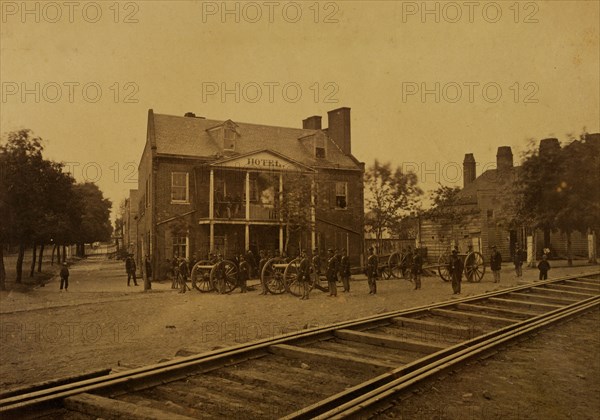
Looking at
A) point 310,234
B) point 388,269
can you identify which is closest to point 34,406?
point 388,269

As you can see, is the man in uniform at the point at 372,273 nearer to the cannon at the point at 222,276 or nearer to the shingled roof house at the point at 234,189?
the cannon at the point at 222,276

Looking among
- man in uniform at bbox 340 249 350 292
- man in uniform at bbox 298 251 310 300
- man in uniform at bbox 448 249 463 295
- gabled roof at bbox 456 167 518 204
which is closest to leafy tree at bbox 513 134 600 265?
gabled roof at bbox 456 167 518 204

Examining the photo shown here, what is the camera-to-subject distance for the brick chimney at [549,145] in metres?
30.0

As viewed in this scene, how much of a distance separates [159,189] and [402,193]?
12.1m

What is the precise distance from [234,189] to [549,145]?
17.7 m

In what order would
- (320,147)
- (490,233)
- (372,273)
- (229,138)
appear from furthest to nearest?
(490,233) < (320,147) < (229,138) < (372,273)

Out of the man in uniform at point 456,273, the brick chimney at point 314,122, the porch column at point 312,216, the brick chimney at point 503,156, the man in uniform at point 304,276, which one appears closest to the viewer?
the man in uniform at point 304,276

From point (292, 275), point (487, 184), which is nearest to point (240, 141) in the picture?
point (292, 275)

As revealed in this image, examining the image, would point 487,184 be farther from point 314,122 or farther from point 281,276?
point 281,276

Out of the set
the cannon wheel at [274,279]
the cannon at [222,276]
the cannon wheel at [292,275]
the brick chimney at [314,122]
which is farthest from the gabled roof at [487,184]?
the cannon at [222,276]

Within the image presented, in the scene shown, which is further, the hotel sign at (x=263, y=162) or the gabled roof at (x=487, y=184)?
the gabled roof at (x=487, y=184)

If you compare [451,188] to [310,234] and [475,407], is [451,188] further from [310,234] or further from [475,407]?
[475,407]

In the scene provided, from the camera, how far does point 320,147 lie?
3316 centimetres

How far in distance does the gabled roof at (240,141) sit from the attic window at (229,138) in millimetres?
349
